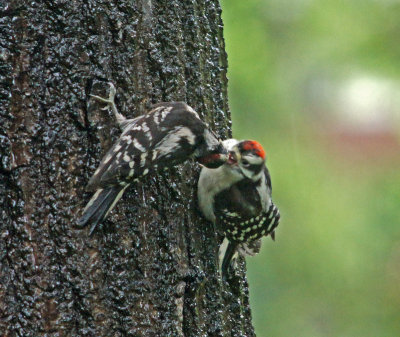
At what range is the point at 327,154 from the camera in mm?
5391

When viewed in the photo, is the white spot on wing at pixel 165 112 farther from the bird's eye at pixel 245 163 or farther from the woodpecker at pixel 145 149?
the bird's eye at pixel 245 163

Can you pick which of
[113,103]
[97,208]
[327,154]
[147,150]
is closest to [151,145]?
[147,150]

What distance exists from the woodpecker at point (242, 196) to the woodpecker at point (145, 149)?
29cm

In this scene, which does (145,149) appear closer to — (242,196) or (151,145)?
(151,145)

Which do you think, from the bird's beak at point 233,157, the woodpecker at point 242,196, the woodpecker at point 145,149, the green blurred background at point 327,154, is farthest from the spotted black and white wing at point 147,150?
the green blurred background at point 327,154

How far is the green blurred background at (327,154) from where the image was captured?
16.4 feet

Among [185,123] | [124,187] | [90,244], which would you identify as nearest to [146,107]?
[185,123]

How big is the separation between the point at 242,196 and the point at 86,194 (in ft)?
3.58

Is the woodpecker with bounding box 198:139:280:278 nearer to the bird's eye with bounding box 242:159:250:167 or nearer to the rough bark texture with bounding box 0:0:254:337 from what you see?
the bird's eye with bounding box 242:159:250:167

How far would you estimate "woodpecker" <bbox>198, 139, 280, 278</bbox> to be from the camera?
3105 millimetres

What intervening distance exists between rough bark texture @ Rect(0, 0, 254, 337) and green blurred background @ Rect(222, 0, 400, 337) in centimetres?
219

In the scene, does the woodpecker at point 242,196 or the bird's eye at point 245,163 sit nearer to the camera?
the woodpecker at point 242,196

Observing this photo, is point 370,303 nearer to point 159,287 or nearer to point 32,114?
point 159,287

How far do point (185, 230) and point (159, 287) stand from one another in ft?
0.87
